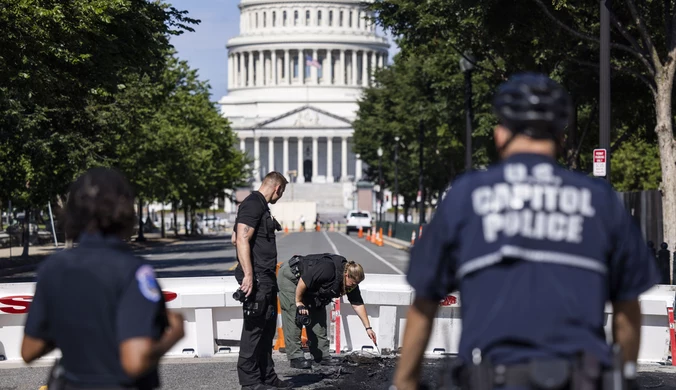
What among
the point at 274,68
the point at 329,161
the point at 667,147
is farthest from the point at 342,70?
the point at 667,147

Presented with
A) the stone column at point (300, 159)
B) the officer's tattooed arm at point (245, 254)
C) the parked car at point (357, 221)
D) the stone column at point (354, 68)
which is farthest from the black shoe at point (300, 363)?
the stone column at point (354, 68)

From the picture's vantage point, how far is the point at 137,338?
436cm

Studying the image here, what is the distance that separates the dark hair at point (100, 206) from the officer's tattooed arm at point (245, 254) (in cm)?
563

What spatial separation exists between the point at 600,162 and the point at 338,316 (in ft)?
32.0

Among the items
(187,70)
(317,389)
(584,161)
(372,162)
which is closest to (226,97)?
(372,162)

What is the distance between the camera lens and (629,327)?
177 inches

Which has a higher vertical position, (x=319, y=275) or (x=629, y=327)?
(x=629, y=327)

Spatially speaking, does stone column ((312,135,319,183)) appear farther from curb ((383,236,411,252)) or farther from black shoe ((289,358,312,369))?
black shoe ((289,358,312,369))

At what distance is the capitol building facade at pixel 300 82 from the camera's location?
176m

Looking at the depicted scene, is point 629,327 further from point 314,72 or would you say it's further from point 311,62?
point 314,72

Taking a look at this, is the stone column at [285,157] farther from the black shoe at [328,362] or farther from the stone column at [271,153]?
the black shoe at [328,362]

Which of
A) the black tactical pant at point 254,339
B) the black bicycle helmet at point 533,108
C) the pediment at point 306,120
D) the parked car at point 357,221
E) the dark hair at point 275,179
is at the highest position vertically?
the pediment at point 306,120

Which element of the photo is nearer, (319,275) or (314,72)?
(319,275)

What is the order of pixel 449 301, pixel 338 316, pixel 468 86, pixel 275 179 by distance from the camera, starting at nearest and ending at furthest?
pixel 275 179
pixel 449 301
pixel 338 316
pixel 468 86
